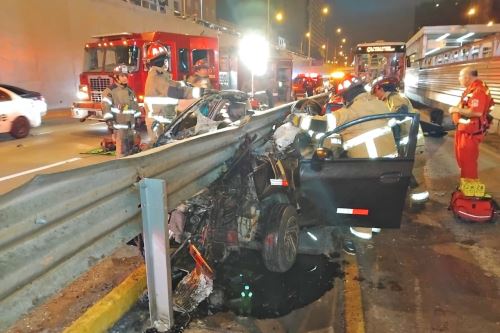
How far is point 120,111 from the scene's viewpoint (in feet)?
23.0

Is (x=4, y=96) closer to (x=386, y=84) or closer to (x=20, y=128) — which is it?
(x=20, y=128)

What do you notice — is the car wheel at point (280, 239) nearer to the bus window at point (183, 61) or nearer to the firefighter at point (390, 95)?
the firefighter at point (390, 95)

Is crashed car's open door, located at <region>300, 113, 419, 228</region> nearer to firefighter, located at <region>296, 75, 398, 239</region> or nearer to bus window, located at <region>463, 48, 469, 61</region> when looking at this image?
firefighter, located at <region>296, 75, 398, 239</region>

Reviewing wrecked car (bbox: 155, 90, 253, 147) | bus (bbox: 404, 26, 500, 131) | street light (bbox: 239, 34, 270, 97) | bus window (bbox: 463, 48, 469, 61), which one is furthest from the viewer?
street light (bbox: 239, 34, 270, 97)

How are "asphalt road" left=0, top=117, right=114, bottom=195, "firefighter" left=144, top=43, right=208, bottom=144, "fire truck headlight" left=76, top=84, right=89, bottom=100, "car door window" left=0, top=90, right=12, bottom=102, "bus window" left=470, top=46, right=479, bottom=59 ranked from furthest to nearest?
1. "bus window" left=470, top=46, right=479, bottom=59
2. "fire truck headlight" left=76, top=84, right=89, bottom=100
3. "car door window" left=0, top=90, right=12, bottom=102
4. "asphalt road" left=0, top=117, right=114, bottom=195
5. "firefighter" left=144, top=43, right=208, bottom=144

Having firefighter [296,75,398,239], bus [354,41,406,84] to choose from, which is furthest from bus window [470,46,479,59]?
firefighter [296,75,398,239]

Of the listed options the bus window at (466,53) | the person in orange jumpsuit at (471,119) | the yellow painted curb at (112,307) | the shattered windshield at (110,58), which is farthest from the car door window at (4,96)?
the bus window at (466,53)

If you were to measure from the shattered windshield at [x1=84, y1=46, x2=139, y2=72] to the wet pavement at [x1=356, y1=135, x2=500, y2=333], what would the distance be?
29.7ft

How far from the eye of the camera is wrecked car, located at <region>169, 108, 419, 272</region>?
3404 millimetres

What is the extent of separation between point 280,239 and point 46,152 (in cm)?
803

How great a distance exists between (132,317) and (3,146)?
946cm

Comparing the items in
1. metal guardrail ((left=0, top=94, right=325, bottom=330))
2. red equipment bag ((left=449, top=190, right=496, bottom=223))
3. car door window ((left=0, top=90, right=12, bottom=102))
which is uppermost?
car door window ((left=0, top=90, right=12, bottom=102))

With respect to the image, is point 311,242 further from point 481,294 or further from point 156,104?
point 156,104

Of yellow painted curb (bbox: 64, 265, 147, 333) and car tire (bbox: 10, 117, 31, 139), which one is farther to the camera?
car tire (bbox: 10, 117, 31, 139)
